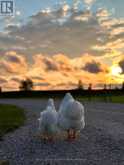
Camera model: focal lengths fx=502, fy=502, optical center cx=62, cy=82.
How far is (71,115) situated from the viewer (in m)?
13.6

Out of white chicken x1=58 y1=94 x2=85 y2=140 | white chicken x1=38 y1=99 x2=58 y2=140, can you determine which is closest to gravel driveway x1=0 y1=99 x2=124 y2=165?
white chicken x1=38 y1=99 x2=58 y2=140

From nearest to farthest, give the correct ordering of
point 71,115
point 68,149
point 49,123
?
point 68,149 → point 71,115 → point 49,123

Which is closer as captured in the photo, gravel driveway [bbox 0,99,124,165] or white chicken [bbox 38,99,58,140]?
gravel driveway [bbox 0,99,124,165]

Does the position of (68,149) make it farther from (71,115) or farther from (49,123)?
(49,123)

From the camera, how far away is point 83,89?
63.1 m

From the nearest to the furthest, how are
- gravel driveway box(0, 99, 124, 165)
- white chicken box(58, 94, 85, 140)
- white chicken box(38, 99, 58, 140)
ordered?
gravel driveway box(0, 99, 124, 165)
white chicken box(58, 94, 85, 140)
white chicken box(38, 99, 58, 140)

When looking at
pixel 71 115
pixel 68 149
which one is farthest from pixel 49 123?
pixel 68 149

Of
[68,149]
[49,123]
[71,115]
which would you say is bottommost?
[68,149]

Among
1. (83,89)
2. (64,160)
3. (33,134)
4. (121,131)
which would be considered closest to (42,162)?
(64,160)

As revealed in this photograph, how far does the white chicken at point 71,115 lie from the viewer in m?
13.6

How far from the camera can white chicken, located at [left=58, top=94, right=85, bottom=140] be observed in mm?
13602

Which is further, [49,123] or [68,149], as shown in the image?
[49,123]

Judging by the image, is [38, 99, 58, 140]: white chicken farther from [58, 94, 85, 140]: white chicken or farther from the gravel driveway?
the gravel driveway

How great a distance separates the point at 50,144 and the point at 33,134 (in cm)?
270
